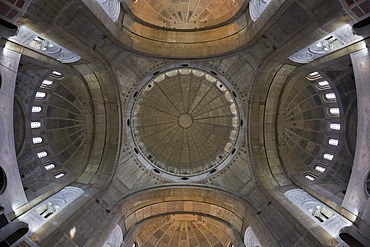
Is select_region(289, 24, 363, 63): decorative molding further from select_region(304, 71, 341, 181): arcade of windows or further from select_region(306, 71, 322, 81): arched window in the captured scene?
select_region(304, 71, 341, 181): arcade of windows

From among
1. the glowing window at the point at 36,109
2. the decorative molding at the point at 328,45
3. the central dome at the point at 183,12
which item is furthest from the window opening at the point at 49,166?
the decorative molding at the point at 328,45

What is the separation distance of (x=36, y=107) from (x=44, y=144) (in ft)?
10.5

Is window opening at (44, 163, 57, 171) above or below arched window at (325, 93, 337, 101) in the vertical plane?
below

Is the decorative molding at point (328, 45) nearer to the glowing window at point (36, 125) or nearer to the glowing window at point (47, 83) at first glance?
the glowing window at point (47, 83)

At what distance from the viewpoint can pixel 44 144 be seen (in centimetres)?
2408

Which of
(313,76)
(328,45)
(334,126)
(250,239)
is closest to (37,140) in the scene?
(250,239)

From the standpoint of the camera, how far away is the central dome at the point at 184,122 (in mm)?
24891

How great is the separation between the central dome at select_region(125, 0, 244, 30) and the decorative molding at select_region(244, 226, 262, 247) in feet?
53.3

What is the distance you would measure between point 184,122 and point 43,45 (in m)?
14.7

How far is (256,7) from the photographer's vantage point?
19.5 meters

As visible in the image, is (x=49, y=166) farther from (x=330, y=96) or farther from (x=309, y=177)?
(x=330, y=96)

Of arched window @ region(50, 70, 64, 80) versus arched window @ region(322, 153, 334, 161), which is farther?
arched window @ region(50, 70, 64, 80)

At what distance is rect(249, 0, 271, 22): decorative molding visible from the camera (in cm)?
1824

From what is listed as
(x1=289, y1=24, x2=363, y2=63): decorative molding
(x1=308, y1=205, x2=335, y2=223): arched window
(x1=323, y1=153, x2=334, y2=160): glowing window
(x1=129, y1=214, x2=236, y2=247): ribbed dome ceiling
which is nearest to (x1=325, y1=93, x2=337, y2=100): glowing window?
(x1=323, y1=153, x2=334, y2=160): glowing window
